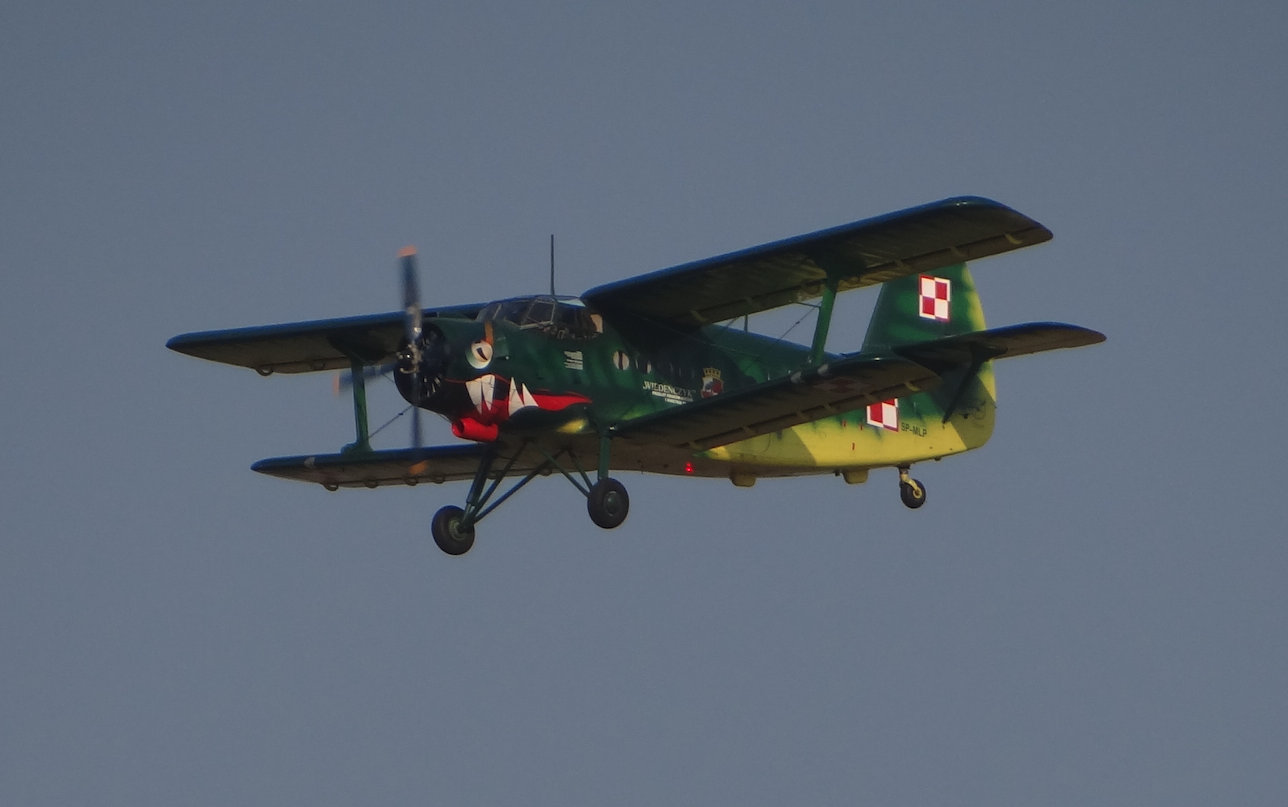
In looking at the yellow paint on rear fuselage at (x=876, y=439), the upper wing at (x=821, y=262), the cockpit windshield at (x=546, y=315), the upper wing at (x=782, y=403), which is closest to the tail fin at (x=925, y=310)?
the yellow paint on rear fuselage at (x=876, y=439)

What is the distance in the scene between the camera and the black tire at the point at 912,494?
2958 cm

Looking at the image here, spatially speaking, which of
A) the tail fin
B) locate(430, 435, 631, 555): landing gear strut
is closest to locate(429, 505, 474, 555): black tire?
locate(430, 435, 631, 555): landing gear strut

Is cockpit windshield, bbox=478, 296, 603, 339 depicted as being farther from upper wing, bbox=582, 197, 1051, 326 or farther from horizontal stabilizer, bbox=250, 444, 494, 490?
horizontal stabilizer, bbox=250, 444, 494, 490

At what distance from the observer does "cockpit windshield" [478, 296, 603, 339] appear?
25469 millimetres

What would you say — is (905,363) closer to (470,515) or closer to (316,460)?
(470,515)

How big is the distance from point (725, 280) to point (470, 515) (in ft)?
13.5

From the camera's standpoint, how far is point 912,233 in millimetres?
24391

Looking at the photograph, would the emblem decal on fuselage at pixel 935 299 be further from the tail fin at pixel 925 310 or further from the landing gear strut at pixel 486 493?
the landing gear strut at pixel 486 493

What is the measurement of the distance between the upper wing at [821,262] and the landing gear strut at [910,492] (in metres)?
4.23

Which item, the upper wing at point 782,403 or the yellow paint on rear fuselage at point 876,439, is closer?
the upper wing at point 782,403

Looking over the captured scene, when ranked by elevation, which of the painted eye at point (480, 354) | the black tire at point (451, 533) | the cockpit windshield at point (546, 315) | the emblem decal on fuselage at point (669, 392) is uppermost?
the cockpit windshield at point (546, 315)

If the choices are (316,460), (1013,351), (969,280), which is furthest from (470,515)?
(969,280)

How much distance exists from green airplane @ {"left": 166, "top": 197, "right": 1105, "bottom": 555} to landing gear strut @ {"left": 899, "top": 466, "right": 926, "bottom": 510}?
1.80 feet

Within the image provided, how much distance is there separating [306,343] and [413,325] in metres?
3.65
